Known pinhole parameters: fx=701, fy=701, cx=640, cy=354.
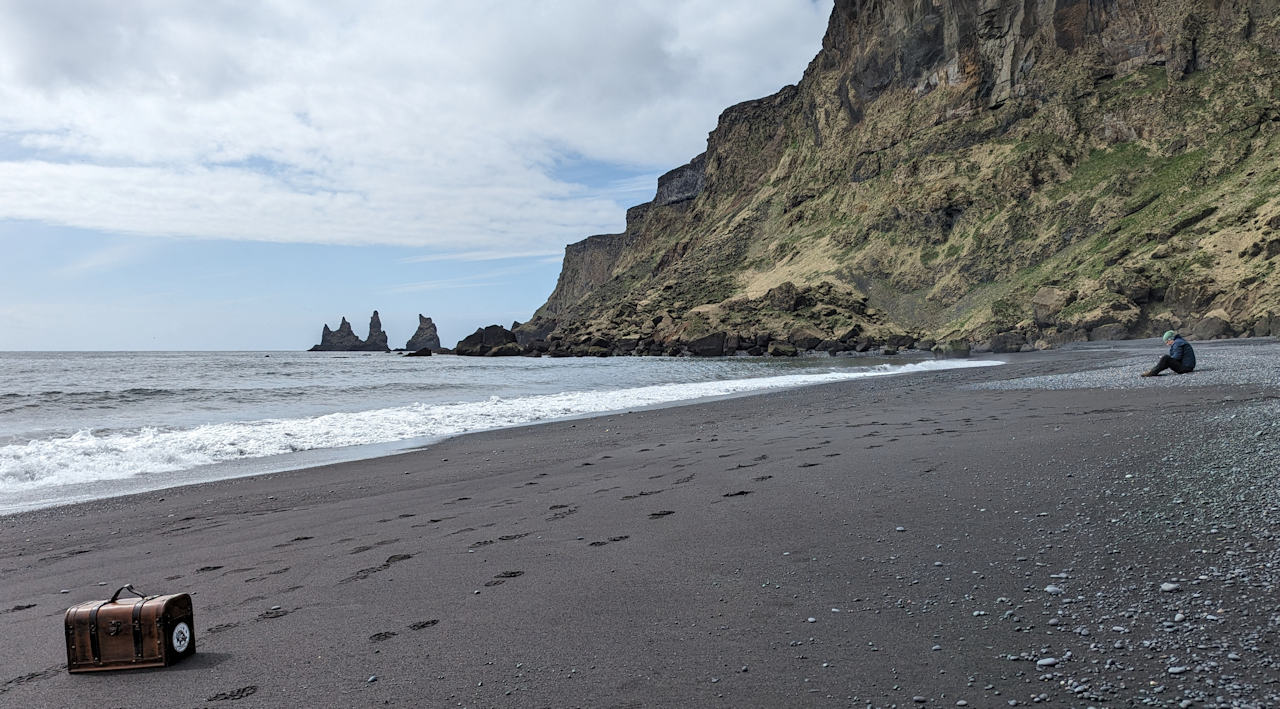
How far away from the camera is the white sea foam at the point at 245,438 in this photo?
10.6 metres

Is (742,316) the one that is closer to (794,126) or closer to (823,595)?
(794,126)

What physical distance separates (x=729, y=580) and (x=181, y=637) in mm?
2963

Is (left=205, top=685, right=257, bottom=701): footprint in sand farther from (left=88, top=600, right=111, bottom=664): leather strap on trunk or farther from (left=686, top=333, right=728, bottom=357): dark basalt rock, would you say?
(left=686, top=333, right=728, bottom=357): dark basalt rock

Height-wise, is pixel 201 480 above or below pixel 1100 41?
below

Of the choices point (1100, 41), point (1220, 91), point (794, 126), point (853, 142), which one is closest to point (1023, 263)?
point (1220, 91)

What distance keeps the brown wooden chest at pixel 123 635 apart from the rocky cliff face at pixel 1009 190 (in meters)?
45.9

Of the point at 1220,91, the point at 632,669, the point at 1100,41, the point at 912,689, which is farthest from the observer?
the point at 1100,41

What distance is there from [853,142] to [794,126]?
23.0 m

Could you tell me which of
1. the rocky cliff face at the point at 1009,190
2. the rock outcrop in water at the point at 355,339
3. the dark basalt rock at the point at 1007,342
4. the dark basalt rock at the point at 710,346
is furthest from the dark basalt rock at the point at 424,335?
the dark basalt rock at the point at 1007,342

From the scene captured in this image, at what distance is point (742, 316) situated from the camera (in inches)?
2965

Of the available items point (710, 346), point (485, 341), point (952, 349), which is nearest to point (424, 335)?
point (485, 341)

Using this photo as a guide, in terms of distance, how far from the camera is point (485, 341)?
93.4 meters

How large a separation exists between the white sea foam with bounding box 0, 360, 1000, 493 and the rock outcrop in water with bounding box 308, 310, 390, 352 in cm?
18017

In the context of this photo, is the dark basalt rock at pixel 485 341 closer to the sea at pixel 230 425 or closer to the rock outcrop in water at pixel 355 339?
the sea at pixel 230 425
